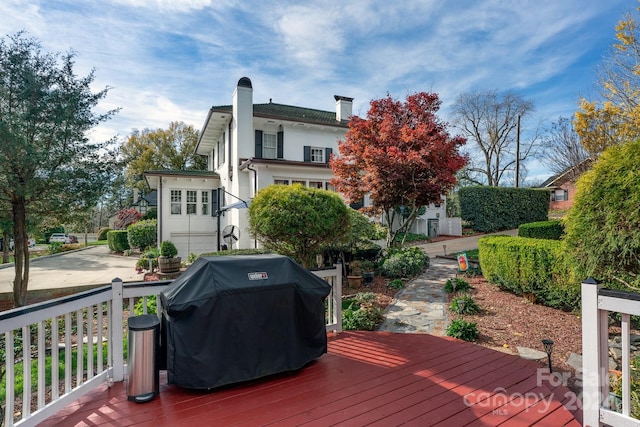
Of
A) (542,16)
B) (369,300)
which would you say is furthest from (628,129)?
(369,300)

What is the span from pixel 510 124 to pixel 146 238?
28880 mm

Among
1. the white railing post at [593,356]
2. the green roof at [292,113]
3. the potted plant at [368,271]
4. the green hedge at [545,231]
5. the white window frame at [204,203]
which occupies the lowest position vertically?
the potted plant at [368,271]

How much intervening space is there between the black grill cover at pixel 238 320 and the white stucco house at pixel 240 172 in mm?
9425

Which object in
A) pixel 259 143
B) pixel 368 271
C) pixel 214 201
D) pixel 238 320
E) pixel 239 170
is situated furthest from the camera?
pixel 214 201

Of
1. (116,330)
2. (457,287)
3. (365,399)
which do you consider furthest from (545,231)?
(116,330)

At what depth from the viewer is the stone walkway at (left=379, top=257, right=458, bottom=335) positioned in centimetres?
498

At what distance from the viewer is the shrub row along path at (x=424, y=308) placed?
4.88m

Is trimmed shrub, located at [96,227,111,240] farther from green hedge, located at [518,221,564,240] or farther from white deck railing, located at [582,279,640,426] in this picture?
white deck railing, located at [582,279,640,426]

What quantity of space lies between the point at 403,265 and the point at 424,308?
109 inches

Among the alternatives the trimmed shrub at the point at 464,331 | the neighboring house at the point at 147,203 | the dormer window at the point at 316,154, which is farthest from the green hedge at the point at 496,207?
the neighboring house at the point at 147,203

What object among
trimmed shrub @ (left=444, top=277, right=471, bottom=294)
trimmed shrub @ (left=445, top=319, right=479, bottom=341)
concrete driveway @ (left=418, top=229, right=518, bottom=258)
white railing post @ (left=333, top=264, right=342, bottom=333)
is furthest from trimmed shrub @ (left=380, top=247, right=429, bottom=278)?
Result: white railing post @ (left=333, top=264, right=342, bottom=333)

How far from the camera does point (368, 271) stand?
8586 millimetres

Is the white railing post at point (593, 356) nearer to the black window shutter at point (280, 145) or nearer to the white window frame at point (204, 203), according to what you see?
the black window shutter at point (280, 145)

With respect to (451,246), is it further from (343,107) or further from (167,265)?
(167,265)
